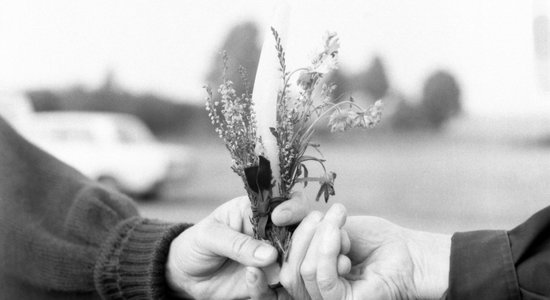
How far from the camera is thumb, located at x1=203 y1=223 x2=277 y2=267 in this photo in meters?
0.81

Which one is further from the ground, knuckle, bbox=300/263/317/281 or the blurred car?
knuckle, bbox=300/263/317/281

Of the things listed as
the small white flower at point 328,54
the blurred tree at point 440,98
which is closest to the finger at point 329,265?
the small white flower at point 328,54

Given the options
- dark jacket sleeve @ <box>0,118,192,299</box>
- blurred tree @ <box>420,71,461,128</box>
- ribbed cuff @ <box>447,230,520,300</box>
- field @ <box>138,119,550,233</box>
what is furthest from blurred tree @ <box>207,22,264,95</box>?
field @ <box>138,119,550,233</box>

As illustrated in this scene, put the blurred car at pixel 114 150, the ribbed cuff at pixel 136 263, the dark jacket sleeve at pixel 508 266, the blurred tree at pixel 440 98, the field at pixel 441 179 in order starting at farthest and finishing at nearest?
the blurred car at pixel 114 150 < the field at pixel 441 179 < the blurred tree at pixel 440 98 < the ribbed cuff at pixel 136 263 < the dark jacket sleeve at pixel 508 266

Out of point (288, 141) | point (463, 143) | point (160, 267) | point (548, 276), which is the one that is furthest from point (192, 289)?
point (463, 143)

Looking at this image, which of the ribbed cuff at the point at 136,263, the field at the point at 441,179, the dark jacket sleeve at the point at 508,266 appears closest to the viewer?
the dark jacket sleeve at the point at 508,266

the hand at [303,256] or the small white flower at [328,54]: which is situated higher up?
the small white flower at [328,54]

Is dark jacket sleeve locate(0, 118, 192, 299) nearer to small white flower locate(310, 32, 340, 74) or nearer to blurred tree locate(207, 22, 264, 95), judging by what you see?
blurred tree locate(207, 22, 264, 95)

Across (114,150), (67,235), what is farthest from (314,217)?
(114,150)

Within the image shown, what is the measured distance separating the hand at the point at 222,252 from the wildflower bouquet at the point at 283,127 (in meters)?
0.02

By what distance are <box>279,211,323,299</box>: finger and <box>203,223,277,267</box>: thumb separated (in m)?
0.03

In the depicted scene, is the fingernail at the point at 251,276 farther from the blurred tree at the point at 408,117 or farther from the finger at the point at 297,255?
the blurred tree at the point at 408,117

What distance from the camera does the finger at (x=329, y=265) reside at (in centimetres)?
81

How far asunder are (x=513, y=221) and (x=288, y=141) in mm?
3940
